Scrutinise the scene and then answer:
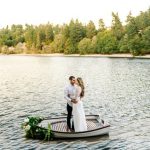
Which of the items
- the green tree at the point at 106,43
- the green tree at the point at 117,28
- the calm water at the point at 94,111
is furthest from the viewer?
the green tree at the point at 117,28

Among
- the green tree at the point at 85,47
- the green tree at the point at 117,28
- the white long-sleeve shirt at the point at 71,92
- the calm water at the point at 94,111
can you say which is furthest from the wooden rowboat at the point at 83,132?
the green tree at the point at 85,47

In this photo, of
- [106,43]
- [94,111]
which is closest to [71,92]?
[94,111]

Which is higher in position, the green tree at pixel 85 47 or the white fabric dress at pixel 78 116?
the green tree at pixel 85 47

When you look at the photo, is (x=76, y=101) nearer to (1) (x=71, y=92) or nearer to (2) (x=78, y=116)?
(1) (x=71, y=92)

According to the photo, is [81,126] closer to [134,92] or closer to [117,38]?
[134,92]

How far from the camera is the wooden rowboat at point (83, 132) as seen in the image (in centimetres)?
2614

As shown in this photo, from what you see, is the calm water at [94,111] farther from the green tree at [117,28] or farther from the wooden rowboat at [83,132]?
the green tree at [117,28]

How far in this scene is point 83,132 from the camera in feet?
85.8

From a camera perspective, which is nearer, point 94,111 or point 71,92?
point 71,92

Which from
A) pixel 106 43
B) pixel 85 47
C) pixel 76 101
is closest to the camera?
pixel 76 101

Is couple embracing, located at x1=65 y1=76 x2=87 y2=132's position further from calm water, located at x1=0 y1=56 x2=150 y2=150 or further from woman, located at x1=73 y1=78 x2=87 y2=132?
calm water, located at x1=0 y1=56 x2=150 y2=150

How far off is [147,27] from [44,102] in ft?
377

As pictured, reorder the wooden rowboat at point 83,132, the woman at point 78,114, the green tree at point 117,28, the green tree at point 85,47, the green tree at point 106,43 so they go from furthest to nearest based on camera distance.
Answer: the green tree at point 85,47
the green tree at point 117,28
the green tree at point 106,43
the woman at point 78,114
the wooden rowboat at point 83,132

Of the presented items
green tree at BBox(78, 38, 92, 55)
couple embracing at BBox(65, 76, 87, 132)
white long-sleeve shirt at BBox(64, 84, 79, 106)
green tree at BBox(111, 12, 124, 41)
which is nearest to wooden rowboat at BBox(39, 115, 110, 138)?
couple embracing at BBox(65, 76, 87, 132)
